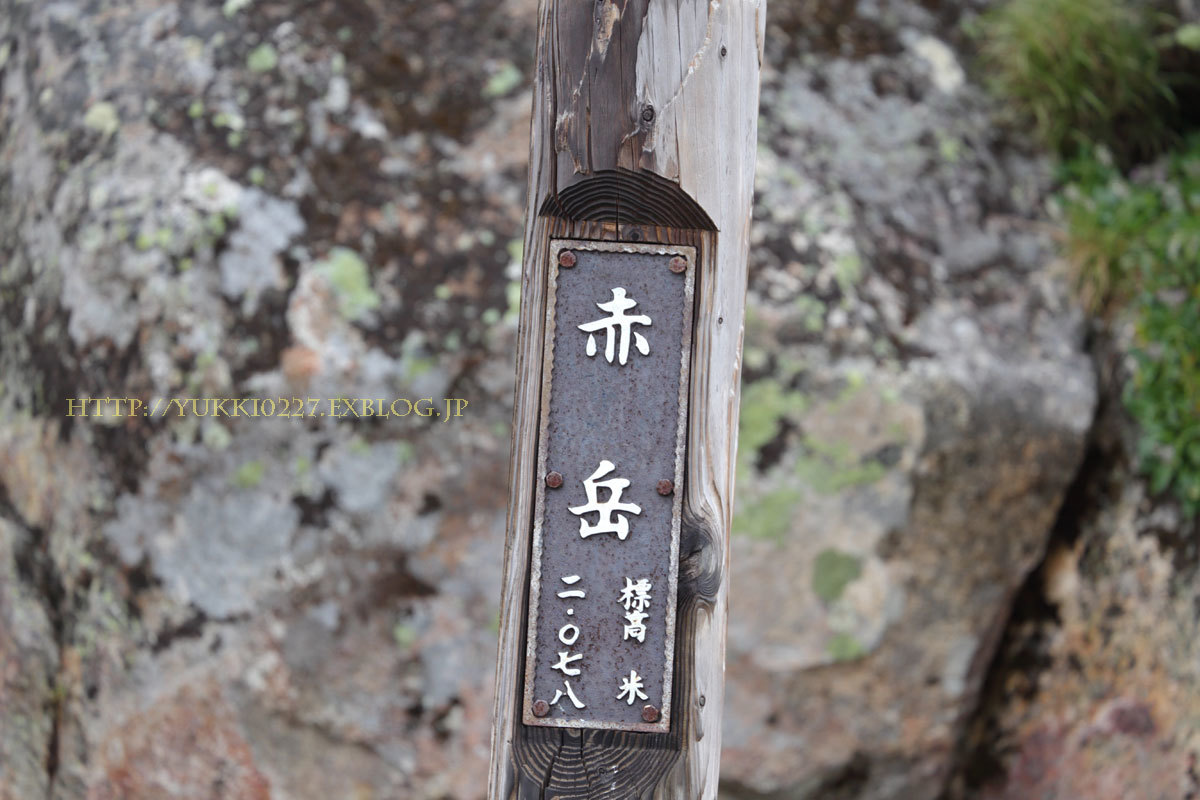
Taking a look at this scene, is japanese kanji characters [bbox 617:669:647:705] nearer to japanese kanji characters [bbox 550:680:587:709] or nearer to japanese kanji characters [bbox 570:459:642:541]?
japanese kanji characters [bbox 550:680:587:709]

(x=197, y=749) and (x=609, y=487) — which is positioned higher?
(x=609, y=487)

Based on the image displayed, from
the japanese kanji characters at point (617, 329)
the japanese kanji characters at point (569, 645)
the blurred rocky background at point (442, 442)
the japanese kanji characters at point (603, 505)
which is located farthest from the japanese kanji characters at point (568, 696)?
the blurred rocky background at point (442, 442)

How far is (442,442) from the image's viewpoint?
284 centimetres

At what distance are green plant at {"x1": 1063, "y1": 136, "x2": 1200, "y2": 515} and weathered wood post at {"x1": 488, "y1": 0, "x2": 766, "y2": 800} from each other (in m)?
1.87

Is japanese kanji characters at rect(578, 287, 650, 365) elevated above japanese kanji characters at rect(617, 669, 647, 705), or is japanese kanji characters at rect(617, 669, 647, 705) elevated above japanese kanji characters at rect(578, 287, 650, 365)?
japanese kanji characters at rect(578, 287, 650, 365)

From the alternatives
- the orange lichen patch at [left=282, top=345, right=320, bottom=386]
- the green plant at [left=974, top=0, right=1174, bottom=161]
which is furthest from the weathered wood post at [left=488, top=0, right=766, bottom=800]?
the green plant at [left=974, top=0, right=1174, bottom=161]

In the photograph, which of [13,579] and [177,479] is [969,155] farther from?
[13,579]

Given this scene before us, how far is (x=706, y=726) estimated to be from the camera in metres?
1.74

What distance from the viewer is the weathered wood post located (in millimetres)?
1709

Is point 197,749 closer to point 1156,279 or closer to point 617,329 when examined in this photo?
point 617,329

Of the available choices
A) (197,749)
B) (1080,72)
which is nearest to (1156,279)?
(1080,72)

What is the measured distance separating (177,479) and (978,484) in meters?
2.27

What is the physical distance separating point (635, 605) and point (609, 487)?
0.20 m

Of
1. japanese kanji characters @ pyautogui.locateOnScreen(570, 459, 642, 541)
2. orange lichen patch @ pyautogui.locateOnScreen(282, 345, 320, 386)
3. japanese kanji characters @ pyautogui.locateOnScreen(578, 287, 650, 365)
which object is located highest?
japanese kanji characters @ pyautogui.locateOnScreen(578, 287, 650, 365)
